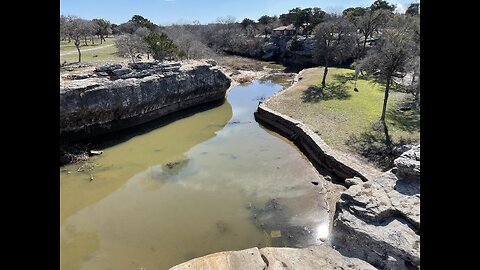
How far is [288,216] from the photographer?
1130cm

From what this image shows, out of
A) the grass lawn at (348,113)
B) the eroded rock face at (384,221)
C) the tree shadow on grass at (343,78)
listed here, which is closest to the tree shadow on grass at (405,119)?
the grass lawn at (348,113)

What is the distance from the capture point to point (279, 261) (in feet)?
24.8

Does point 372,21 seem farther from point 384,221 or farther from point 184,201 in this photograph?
point 384,221

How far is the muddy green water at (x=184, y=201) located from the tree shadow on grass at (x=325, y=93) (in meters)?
6.12

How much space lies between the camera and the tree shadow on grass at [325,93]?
2358 cm

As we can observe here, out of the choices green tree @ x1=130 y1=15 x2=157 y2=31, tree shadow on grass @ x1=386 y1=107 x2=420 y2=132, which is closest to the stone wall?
tree shadow on grass @ x1=386 y1=107 x2=420 y2=132

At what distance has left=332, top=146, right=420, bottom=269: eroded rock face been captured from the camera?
7578 millimetres

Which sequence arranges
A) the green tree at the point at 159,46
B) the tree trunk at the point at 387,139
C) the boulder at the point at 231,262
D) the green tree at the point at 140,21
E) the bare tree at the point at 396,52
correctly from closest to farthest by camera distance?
the boulder at the point at 231,262
the tree trunk at the point at 387,139
the bare tree at the point at 396,52
the green tree at the point at 159,46
the green tree at the point at 140,21

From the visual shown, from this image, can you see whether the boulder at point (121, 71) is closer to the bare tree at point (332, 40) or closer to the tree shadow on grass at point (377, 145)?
the tree shadow on grass at point (377, 145)

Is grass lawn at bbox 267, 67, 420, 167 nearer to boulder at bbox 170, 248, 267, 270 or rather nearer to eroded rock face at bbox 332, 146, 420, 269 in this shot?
eroded rock face at bbox 332, 146, 420, 269

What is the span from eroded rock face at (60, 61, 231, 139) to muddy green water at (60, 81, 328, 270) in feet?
6.84

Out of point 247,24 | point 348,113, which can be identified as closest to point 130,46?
point 348,113

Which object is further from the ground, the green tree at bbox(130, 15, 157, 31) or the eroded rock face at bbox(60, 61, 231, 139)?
the green tree at bbox(130, 15, 157, 31)
